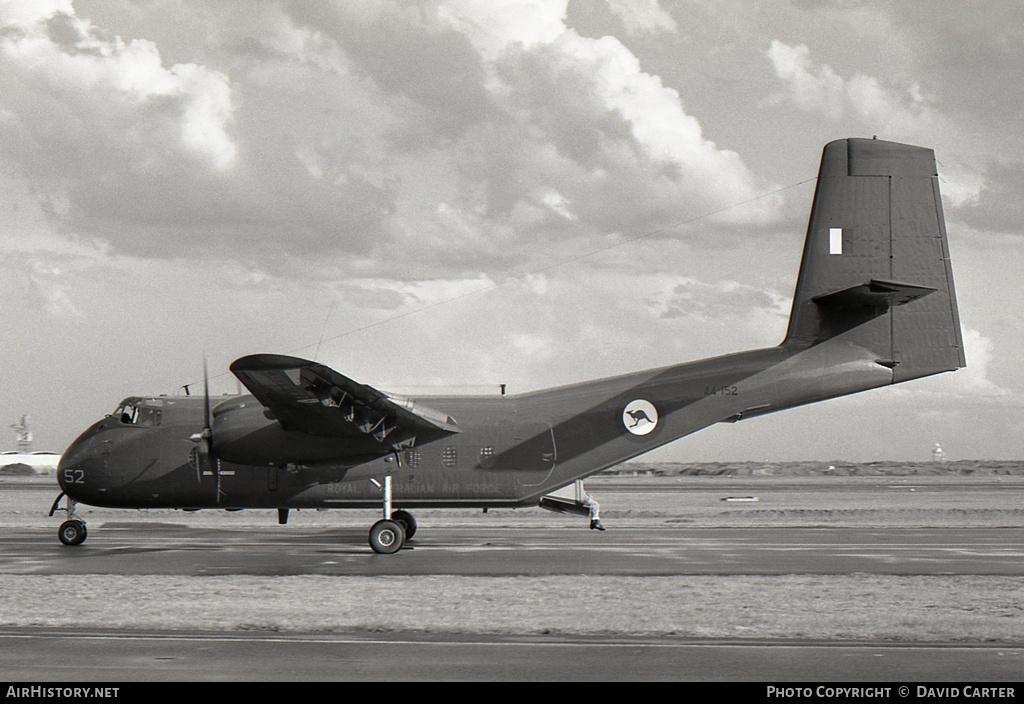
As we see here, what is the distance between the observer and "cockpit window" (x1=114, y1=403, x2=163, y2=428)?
23.5 metres

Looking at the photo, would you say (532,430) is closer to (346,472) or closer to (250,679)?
(346,472)

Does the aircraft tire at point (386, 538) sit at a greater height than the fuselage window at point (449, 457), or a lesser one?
lesser

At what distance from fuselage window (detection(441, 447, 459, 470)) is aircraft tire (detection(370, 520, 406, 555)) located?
2010 mm

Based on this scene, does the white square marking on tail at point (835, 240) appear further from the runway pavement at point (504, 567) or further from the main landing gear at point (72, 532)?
the main landing gear at point (72, 532)

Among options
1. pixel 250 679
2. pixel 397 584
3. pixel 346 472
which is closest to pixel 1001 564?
pixel 397 584

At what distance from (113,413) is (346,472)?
6.39 m

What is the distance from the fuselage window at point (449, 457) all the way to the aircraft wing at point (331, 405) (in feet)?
1.33

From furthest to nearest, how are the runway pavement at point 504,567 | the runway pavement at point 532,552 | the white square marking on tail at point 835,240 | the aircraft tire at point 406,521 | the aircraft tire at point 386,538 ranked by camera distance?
the aircraft tire at point 406,521 → the white square marking on tail at point 835,240 → the aircraft tire at point 386,538 → the runway pavement at point 532,552 → the runway pavement at point 504,567

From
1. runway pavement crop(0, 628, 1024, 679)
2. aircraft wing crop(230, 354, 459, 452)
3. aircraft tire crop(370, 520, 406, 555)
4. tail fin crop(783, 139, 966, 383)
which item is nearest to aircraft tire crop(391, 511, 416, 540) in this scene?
aircraft tire crop(370, 520, 406, 555)

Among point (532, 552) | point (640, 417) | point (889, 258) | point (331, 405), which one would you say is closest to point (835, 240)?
point (889, 258)

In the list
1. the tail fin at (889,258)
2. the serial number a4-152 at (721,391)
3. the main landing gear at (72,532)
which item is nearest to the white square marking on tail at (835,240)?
the tail fin at (889,258)

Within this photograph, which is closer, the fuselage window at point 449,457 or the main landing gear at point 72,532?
the fuselage window at point 449,457

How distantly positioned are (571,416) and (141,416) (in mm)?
10803

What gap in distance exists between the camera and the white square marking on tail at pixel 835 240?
23734 millimetres
